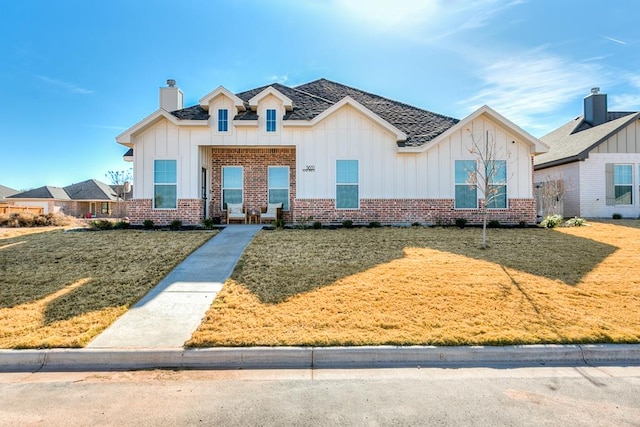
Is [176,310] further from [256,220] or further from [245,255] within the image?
[256,220]

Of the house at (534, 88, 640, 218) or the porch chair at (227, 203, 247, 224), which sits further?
the house at (534, 88, 640, 218)

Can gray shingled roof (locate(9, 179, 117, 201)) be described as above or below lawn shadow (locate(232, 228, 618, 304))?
above

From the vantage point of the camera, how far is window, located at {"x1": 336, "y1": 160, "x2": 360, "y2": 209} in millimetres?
13641

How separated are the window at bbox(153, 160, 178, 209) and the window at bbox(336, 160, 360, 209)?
6212 mm

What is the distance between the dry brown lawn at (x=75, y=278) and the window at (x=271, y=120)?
482 cm

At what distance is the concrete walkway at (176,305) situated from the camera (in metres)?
4.86

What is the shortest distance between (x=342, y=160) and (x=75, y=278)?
30.5 feet

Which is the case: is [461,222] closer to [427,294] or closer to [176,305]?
[427,294]

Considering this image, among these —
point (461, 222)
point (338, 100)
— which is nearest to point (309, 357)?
point (461, 222)

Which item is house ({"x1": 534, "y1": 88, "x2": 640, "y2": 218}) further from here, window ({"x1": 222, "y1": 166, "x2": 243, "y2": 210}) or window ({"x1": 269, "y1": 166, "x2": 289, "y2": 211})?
window ({"x1": 222, "y1": 166, "x2": 243, "y2": 210})

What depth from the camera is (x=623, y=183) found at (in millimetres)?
16859

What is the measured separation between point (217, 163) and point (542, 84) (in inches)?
588

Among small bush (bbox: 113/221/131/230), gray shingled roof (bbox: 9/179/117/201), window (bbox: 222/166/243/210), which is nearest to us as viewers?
small bush (bbox: 113/221/131/230)

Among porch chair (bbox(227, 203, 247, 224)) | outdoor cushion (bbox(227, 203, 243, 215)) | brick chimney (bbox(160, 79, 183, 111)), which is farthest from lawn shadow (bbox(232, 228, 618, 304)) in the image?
brick chimney (bbox(160, 79, 183, 111))
